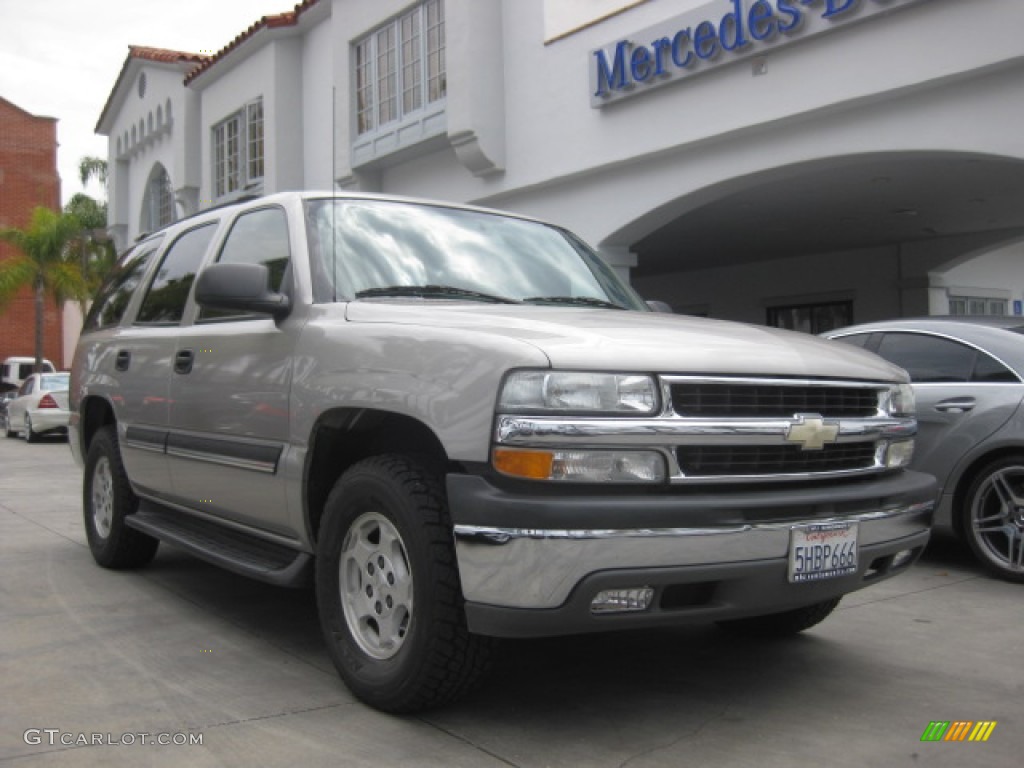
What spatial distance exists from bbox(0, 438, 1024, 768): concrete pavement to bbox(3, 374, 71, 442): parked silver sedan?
16.4m

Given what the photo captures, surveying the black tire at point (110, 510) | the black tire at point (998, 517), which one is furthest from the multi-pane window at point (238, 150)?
the black tire at point (998, 517)

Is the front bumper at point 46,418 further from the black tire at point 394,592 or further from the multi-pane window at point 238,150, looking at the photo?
the black tire at point 394,592

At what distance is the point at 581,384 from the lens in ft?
10.3

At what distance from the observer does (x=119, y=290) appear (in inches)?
253

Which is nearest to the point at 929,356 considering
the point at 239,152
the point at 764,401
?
the point at 764,401

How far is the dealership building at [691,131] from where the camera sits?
30.7 ft

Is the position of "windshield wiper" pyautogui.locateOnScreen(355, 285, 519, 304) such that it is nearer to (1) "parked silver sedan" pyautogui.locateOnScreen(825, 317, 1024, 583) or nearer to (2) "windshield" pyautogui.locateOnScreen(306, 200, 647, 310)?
(2) "windshield" pyautogui.locateOnScreen(306, 200, 647, 310)

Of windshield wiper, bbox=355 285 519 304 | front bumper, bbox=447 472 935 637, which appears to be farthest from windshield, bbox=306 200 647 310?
front bumper, bbox=447 472 935 637

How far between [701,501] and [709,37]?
8.56 m

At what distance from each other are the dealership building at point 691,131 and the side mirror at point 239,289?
2.39 meters

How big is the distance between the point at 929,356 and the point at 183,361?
456 centimetres

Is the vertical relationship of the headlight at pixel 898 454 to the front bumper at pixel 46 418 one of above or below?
above

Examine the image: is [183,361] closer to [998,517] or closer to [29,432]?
[998,517]

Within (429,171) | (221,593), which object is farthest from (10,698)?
(429,171)
